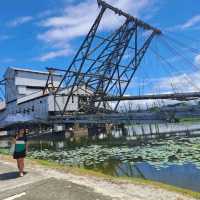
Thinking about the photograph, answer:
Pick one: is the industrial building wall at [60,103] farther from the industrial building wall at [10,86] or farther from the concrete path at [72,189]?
the concrete path at [72,189]

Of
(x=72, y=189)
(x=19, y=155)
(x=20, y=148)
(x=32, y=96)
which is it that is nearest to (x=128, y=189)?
(x=72, y=189)

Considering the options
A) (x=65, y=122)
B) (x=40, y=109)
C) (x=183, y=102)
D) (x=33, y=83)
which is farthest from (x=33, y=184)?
(x=33, y=83)

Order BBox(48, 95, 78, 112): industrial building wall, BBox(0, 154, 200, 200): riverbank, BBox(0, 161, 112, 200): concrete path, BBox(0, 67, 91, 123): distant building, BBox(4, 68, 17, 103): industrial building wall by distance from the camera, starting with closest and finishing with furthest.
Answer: BBox(0, 154, 200, 200): riverbank → BBox(0, 161, 112, 200): concrete path → BBox(48, 95, 78, 112): industrial building wall → BBox(0, 67, 91, 123): distant building → BBox(4, 68, 17, 103): industrial building wall

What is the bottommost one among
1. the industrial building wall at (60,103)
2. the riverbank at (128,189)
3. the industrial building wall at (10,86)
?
the riverbank at (128,189)

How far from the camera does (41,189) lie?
1028cm

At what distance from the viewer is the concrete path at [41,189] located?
9.30m

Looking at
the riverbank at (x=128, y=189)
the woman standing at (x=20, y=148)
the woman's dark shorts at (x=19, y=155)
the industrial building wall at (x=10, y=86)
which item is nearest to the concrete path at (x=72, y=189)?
the riverbank at (x=128, y=189)

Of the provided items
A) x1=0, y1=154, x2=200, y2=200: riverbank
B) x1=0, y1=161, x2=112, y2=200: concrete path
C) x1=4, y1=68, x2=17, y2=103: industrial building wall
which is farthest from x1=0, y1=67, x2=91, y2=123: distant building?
x1=0, y1=154, x2=200, y2=200: riverbank

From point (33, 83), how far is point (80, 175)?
51196 mm

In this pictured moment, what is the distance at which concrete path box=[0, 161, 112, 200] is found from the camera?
30.5 ft

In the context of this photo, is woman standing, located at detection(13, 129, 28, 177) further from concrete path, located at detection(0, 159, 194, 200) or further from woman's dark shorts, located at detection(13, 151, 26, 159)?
concrete path, located at detection(0, 159, 194, 200)

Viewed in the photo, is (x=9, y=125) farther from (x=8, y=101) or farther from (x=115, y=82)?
(x=115, y=82)

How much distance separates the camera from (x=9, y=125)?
5653 centimetres

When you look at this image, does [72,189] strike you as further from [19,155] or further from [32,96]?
[32,96]
